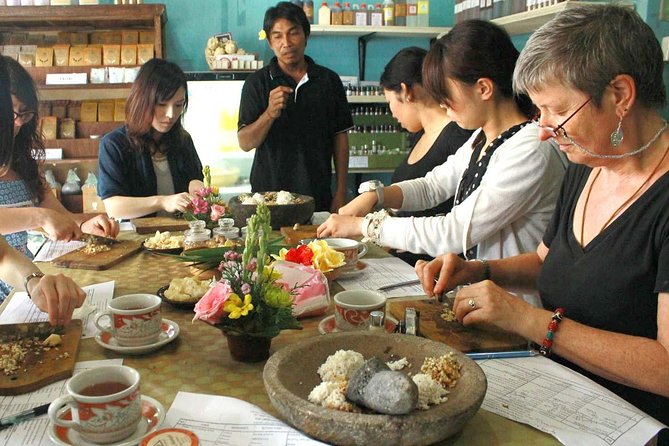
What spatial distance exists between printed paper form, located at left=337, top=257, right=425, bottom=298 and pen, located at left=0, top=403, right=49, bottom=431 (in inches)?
34.0

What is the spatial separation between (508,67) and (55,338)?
55.7 inches

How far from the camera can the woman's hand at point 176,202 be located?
2514 millimetres

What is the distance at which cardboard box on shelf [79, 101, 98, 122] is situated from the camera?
14.7ft

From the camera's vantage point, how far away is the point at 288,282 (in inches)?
54.4

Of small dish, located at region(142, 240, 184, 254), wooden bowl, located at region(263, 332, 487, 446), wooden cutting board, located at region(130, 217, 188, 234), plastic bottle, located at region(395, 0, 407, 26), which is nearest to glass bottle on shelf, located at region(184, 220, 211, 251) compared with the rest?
small dish, located at region(142, 240, 184, 254)

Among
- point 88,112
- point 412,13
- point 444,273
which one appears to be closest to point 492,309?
point 444,273

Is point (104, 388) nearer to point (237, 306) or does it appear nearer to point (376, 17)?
point (237, 306)

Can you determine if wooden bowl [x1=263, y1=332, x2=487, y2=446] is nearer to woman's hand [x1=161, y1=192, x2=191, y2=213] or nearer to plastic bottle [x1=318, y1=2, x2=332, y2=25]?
woman's hand [x1=161, y1=192, x2=191, y2=213]

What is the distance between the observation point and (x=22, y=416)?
0.95m

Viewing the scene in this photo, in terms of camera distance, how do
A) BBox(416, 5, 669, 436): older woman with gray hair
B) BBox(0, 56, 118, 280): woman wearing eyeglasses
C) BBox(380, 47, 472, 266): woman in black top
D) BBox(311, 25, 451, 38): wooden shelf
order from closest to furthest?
1. BBox(416, 5, 669, 436): older woman with gray hair
2. BBox(0, 56, 118, 280): woman wearing eyeglasses
3. BBox(380, 47, 472, 266): woman in black top
4. BBox(311, 25, 451, 38): wooden shelf

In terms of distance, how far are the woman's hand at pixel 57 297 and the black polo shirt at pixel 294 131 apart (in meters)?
2.22

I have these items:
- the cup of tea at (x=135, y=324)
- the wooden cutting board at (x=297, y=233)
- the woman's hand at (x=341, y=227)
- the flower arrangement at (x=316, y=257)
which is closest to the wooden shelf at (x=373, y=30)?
the wooden cutting board at (x=297, y=233)

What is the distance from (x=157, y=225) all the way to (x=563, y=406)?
1.82 metres

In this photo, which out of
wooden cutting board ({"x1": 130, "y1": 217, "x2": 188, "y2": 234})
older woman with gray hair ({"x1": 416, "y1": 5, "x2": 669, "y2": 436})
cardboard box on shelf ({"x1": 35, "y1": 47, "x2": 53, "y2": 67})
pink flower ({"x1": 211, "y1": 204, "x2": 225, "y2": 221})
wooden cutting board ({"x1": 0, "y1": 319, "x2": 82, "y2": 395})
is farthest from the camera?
cardboard box on shelf ({"x1": 35, "y1": 47, "x2": 53, "y2": 67})
